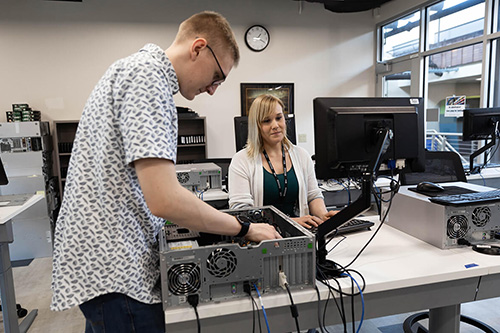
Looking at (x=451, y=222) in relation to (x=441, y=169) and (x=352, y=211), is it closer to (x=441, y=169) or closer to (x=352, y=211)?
(x=352, y=211)

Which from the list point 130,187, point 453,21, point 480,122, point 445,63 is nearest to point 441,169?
point 480,122

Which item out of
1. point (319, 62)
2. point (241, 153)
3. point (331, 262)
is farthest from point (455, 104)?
point (331, 262)

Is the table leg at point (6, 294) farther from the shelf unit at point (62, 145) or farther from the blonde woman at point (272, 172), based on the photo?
the shelf unit at point (62, 145)

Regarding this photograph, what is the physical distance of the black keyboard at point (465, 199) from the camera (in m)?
1.36

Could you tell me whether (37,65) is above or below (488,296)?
above

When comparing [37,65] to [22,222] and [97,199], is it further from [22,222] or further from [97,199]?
[97,199]

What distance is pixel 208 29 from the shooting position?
958 millimetres

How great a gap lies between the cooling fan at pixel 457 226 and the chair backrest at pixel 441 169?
5.09ft

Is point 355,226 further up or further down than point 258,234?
further down

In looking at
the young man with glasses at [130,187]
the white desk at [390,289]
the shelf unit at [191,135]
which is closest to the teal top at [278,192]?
the white desk at [390,289]

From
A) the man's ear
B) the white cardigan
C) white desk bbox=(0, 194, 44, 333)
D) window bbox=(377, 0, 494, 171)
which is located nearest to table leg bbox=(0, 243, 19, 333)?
white desk bbox=(0, 194, 44, 333)

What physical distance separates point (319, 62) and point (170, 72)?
15.8ft

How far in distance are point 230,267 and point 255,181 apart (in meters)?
0.95

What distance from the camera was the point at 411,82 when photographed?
5.05 m
